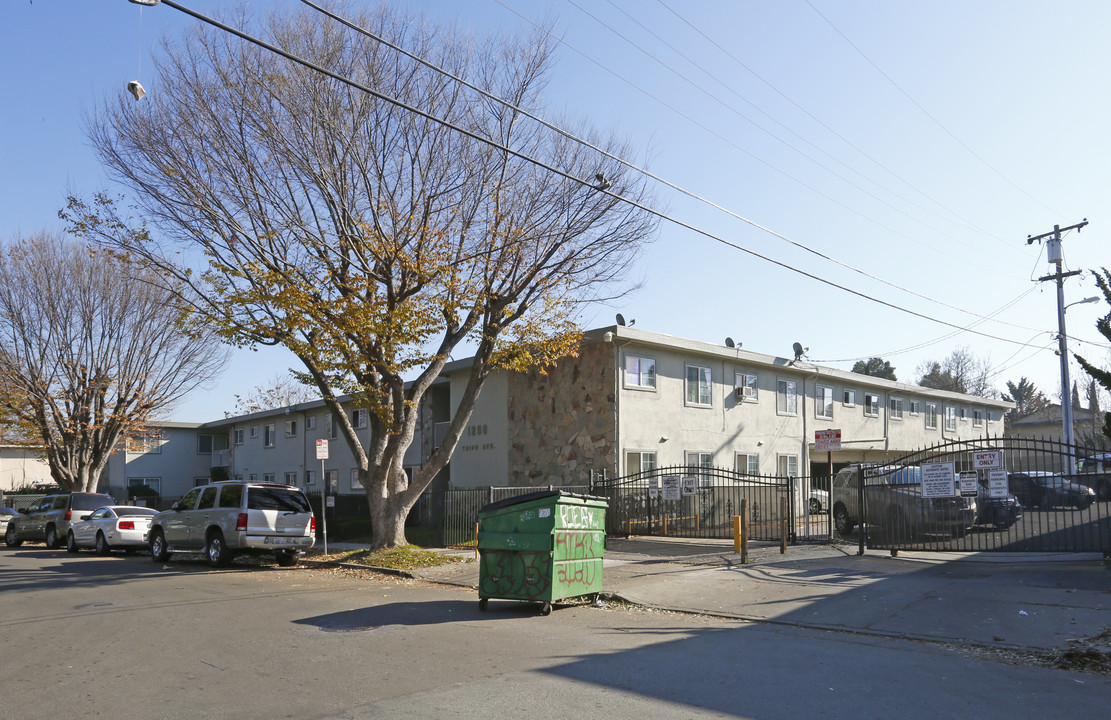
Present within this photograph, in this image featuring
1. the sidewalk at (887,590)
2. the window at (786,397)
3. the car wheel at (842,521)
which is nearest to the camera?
the sidewalk at (887,590)

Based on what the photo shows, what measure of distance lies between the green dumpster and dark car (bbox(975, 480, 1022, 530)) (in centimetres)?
742

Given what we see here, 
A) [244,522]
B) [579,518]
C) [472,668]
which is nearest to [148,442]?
[244,522]

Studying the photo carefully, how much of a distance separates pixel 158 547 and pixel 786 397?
20.3 meters

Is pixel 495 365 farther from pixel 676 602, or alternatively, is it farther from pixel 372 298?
pixel 676 602

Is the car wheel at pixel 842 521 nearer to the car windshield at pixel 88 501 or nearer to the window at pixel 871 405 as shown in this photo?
the window at pixel 871 405

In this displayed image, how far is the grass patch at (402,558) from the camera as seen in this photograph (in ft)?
57.2

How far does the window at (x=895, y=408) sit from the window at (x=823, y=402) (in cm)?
451

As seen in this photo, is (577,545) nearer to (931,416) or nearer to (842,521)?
(842,521)

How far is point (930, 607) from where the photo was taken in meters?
10.9

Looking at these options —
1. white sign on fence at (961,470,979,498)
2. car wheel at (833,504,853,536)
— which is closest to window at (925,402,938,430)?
car wheel at (833,504,853,536)

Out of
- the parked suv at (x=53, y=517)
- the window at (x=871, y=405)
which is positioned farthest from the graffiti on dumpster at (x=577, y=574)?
the window at (x=871, y=405)

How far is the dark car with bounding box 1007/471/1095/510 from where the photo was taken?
1432 centimetres

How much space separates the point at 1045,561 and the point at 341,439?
92.7 ft

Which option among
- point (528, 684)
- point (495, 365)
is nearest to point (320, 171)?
point (495, 365)
